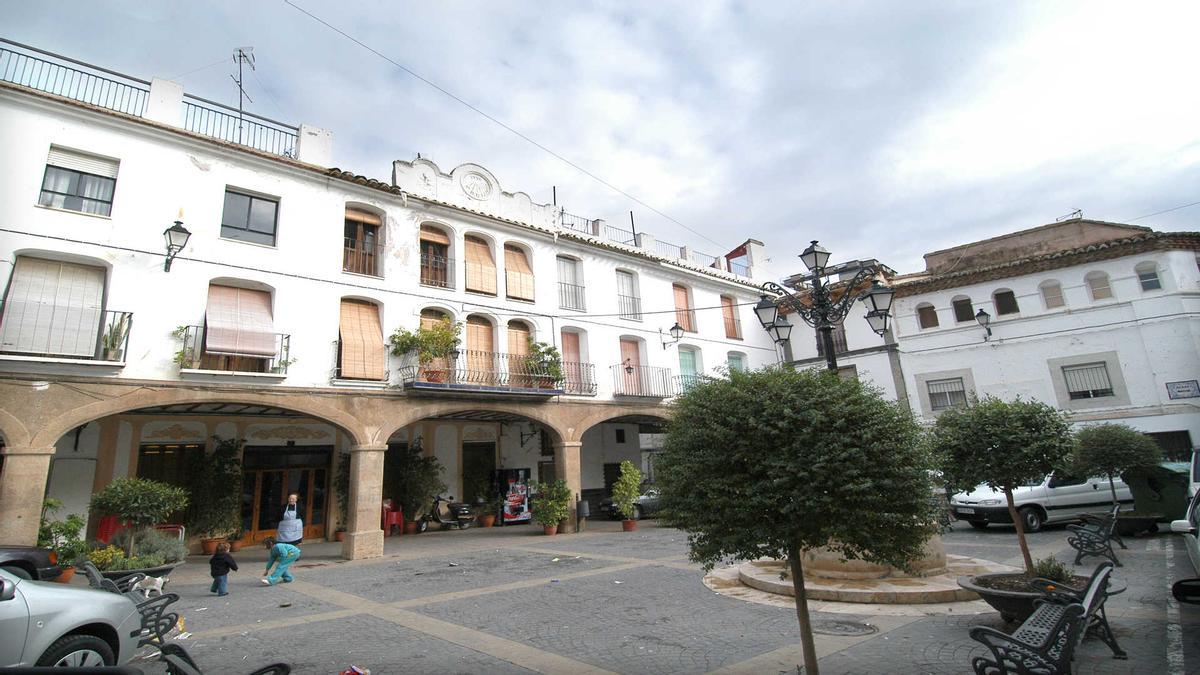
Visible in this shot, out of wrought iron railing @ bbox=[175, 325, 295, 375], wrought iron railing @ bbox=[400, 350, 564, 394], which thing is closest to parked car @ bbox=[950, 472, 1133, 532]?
wrought iron railing @ bbox=[400, 350, 564, 394]

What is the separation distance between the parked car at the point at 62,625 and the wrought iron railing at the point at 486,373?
10045mm

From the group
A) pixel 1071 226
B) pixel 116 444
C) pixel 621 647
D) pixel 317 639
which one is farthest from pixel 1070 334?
pixel 116 444

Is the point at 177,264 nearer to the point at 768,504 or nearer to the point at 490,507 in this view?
the point at 490,507

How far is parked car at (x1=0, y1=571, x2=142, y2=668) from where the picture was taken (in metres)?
4.68

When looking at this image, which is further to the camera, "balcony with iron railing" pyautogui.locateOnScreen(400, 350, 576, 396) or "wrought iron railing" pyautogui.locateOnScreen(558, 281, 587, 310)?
"wrought iron railing" pyautogui.locateOnScreen(558, 281, 587, 310)

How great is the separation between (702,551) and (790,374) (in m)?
1.59

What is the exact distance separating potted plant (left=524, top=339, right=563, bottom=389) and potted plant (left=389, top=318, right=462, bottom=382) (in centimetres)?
261

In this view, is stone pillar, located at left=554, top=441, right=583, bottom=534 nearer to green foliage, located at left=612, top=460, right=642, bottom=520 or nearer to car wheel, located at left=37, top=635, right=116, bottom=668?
green foliage, located at left=612, top=460, right=642, bottom=520

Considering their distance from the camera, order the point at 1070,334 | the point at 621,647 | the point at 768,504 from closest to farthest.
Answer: the point at 768,504, the point at 621,647, the point at 1070,334

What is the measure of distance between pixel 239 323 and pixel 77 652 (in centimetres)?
984

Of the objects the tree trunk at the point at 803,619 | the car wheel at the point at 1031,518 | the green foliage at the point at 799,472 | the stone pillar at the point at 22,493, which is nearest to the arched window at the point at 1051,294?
the car wheel at the point at 1031,518

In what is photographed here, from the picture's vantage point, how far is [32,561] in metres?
9.80

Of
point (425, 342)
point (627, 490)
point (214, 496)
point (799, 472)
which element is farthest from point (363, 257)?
point (799, 472)

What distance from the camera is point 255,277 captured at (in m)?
14.1
